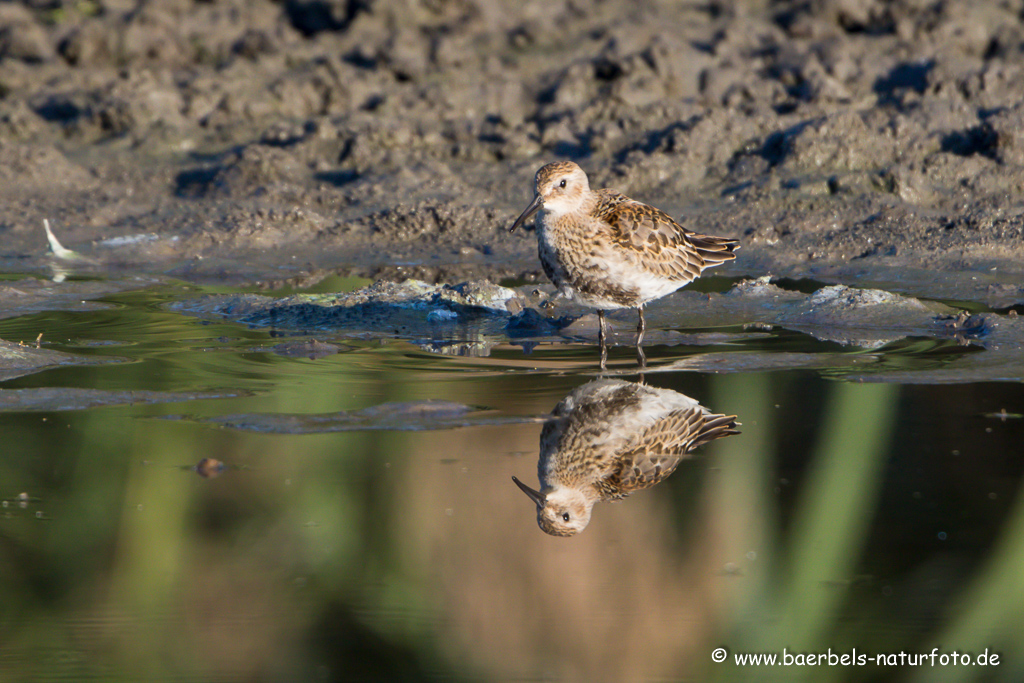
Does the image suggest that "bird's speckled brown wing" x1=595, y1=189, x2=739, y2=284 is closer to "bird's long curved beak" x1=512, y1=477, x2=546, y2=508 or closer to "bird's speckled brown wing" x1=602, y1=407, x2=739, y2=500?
"bird's speckled brown wing" x1=602, y1=407, x2=739, y2=500

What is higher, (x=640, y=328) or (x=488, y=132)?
(x=488, y=132)

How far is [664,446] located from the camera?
4648mm

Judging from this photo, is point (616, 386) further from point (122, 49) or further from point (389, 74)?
point (122, 49)

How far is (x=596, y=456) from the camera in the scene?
4570 mm

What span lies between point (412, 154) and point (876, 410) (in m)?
5.46

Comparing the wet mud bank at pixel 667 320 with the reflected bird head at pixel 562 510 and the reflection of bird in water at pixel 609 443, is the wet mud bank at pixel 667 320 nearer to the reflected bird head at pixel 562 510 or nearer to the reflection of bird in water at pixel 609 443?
the reflection of bird in water at pixel 609 443

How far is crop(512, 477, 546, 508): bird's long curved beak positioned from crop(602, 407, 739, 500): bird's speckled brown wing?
0.86 feet

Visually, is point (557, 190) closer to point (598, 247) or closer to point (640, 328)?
point (598, 247)

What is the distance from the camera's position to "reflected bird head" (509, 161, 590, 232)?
6125 mm

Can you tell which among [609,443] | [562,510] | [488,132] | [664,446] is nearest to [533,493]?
[562,510]

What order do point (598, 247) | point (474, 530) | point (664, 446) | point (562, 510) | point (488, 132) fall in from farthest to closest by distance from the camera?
point (488, 132) → point (598, 247) → point (664, 446) → point (562, 510) → point (474, 530)

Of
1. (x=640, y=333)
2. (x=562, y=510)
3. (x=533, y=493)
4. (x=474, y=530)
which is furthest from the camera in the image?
(x=640, y=333)

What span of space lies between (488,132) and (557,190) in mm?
3735

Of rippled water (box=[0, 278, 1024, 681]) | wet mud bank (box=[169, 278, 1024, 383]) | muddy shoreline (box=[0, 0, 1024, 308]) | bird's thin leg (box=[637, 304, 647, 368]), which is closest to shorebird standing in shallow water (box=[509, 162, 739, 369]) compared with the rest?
bird's thin leg (box=[637, 304, 647, 368])
